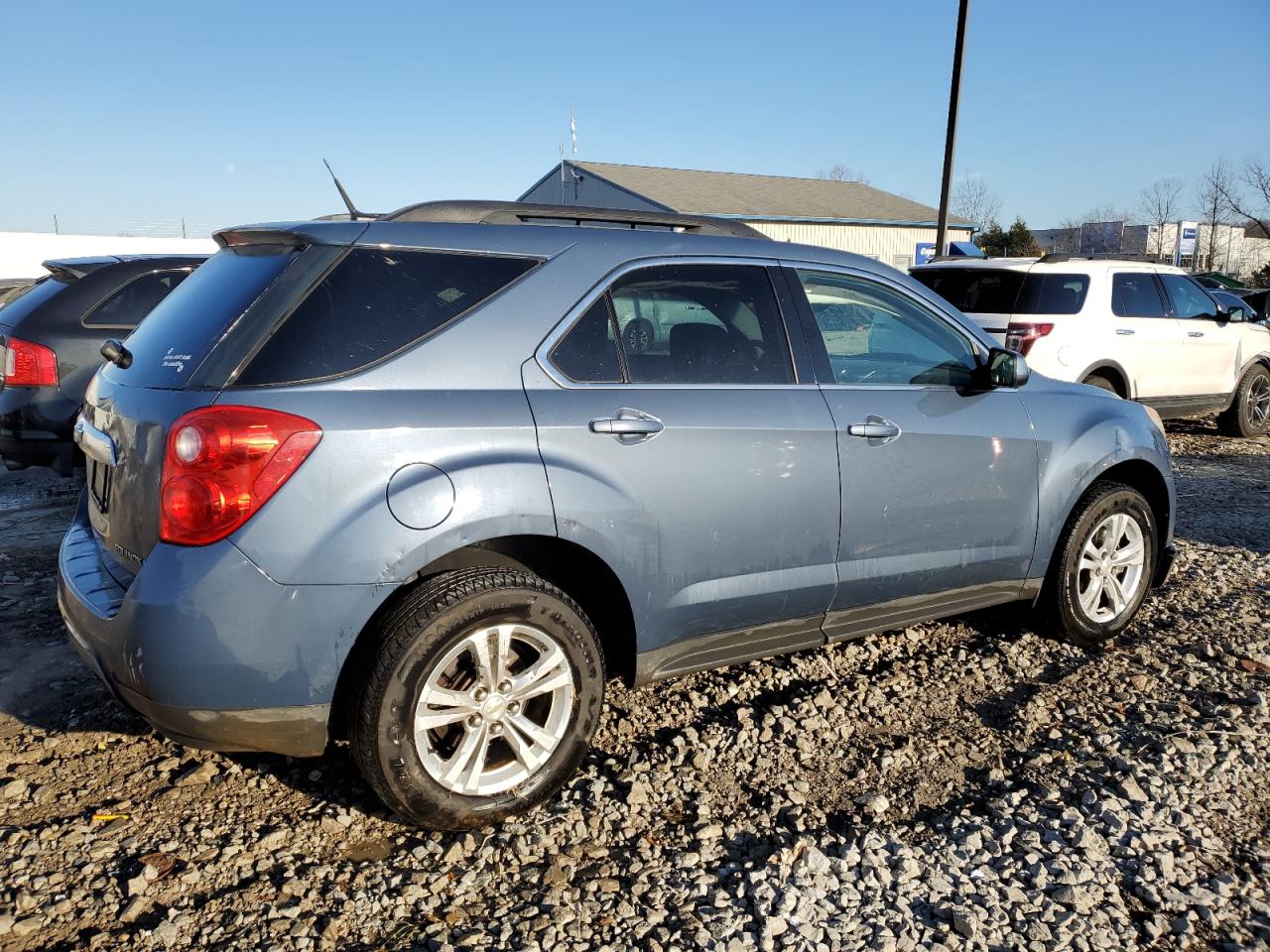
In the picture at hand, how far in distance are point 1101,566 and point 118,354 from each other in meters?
4.09

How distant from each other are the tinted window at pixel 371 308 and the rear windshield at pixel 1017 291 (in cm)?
688

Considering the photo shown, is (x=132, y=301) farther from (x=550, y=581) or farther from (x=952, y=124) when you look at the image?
(x=952, y=124)

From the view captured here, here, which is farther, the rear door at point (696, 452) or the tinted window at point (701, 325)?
the tinted window at point (701, 325)

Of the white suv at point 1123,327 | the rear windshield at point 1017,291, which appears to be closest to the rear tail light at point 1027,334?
the white suv at point 1123,327

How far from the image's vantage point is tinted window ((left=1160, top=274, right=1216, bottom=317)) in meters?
9.97

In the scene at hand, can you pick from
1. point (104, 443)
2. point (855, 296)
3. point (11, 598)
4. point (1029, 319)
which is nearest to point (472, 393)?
point (104, 443)

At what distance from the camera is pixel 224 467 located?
102 inches

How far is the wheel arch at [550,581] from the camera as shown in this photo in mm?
2828

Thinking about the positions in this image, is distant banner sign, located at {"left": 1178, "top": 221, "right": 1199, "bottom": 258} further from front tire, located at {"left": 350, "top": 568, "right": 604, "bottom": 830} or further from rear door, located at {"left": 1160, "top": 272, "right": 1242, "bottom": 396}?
front tire, located at {"left": 350, "top": 568, "right": 604, "bottom": 830}

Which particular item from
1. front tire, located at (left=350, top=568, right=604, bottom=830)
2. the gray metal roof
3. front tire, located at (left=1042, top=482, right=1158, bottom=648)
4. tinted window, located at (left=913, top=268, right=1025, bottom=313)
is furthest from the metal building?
front tire, located at (left=350, top=568, right=604, bottom=830)

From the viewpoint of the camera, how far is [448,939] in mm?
2516

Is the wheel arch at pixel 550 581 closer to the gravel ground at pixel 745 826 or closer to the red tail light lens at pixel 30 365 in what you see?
the gravel ground at pixel 745 826

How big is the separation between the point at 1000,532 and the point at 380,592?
2562 millimetres

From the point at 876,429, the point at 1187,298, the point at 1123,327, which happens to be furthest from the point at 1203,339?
the point at 876,429
